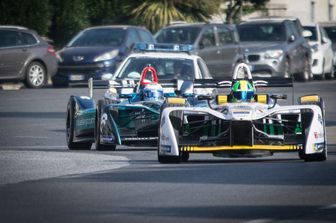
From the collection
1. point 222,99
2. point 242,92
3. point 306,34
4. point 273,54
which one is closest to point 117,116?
point 222,99

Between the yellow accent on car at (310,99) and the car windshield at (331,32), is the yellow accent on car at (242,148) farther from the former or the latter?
the car windshield at (331,32)

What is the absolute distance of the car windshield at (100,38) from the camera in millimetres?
37406

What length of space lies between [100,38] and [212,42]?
9.98 ft

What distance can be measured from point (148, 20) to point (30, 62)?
518 inches

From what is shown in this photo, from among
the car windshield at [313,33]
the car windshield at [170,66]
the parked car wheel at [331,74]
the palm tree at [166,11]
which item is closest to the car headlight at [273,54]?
the car windshield at [313,33]

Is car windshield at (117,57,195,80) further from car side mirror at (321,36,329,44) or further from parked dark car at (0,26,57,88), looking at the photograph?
car side mirror at (321,36,329,44)

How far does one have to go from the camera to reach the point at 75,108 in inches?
763

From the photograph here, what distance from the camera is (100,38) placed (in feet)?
123

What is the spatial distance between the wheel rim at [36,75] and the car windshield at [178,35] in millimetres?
3167

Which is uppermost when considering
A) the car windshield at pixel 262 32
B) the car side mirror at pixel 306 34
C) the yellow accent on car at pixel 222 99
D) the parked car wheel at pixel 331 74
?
the yellow accent on car at pixel 222 99

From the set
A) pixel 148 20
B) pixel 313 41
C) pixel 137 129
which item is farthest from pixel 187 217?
pixel 148 20

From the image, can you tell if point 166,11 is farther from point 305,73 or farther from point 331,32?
point 305,73

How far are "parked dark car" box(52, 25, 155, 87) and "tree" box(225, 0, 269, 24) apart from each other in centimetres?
1536

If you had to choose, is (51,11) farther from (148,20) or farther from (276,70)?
(276,70)
